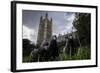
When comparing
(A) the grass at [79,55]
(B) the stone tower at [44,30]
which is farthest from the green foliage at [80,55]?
(B) the stone tower at [44,30]

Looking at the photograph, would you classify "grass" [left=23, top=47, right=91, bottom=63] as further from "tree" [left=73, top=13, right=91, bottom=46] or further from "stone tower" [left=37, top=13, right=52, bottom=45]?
"stone tower" [left=37, top=13, right=52, bottom=45]

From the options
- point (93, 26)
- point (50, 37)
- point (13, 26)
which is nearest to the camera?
point (13, 26)

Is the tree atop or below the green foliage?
atop

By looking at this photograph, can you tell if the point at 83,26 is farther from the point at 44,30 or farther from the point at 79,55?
the point at 44,30

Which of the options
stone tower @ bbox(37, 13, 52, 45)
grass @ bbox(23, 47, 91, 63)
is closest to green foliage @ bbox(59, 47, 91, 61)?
grass @ bbox(23, 47, 91, 63)

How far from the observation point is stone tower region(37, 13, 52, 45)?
1638 millimetres

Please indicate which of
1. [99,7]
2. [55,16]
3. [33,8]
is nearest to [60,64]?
[55,16]

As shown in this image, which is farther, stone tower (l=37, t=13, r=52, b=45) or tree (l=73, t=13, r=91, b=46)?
tree (l=73, t=13, r=91, b=46)

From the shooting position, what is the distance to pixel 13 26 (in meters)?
1.54

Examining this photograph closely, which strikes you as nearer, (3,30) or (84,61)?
(3,30)

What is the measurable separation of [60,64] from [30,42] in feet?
0.96

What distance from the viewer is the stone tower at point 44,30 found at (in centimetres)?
164

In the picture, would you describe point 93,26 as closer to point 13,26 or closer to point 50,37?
point 50,37

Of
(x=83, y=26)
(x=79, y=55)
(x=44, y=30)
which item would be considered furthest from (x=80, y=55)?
(x=44, y=30)
